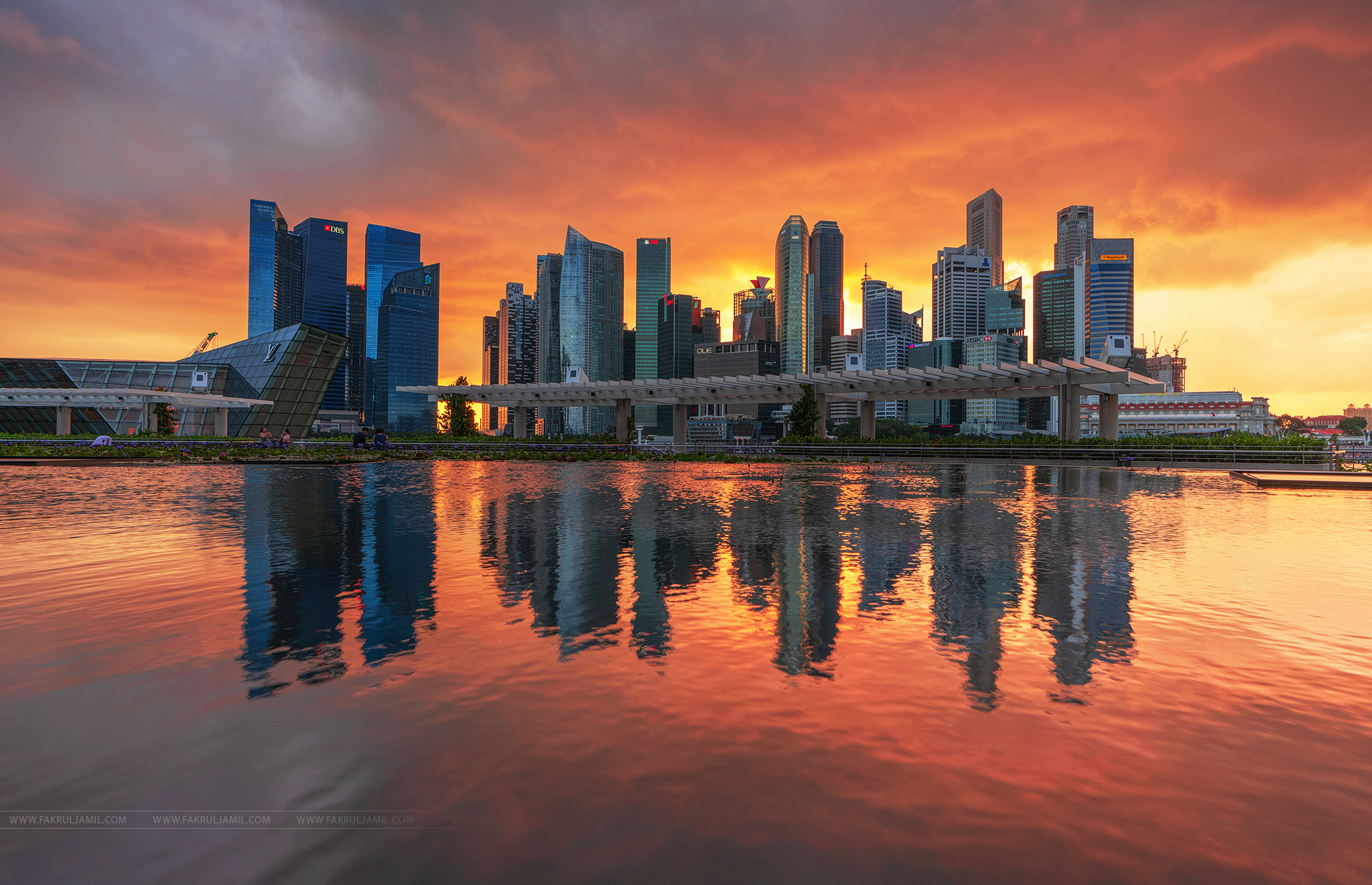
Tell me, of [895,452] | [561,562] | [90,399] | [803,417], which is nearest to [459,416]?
[90,399]

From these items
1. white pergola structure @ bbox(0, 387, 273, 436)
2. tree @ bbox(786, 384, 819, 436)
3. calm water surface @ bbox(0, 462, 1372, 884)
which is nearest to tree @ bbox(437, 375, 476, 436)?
white pergola structure @ bbox(0, 387, 273, 436)

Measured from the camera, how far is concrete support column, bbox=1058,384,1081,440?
168 ft

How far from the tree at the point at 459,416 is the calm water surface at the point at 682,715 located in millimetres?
68606

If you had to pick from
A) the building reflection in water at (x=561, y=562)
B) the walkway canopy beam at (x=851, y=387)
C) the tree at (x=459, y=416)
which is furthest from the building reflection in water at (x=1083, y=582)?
the tree at (x=459, y=416)

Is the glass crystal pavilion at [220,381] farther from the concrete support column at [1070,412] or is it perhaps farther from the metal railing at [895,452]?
the concrete support column at [1070,412]

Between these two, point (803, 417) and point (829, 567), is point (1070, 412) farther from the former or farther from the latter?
point (829, 567)

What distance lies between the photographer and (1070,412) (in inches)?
2028

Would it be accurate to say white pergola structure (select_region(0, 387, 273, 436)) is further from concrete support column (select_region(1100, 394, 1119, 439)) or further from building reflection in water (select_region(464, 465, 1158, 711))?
concrete support column (select_region(1100, 394, 1119, 439))

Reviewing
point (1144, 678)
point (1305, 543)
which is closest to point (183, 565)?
point (1144, 678)

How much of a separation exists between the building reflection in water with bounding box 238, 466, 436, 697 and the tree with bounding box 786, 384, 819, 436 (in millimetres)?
38282

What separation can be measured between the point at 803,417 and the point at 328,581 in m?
46.7

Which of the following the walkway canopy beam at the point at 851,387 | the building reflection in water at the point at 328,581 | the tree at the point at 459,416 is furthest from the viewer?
the tree at the point at 459,416

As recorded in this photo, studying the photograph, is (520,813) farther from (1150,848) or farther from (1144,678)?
(1144,678)

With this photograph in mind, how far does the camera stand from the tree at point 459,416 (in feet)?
256
